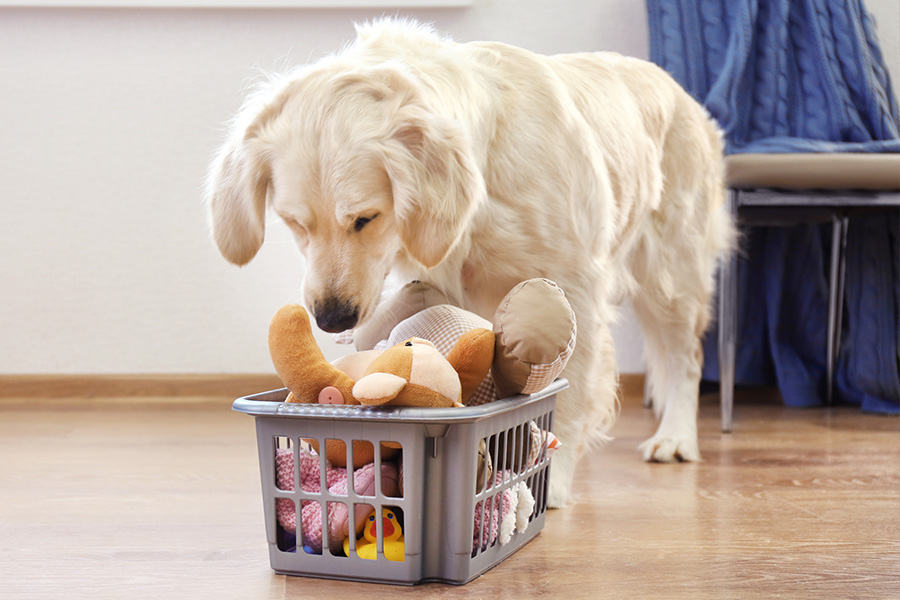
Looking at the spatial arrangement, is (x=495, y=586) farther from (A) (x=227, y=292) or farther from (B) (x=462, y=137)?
(A) (x=227, y=292)

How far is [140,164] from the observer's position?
2.56 metres

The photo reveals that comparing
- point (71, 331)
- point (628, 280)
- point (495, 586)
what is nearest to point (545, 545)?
point (495, 586)

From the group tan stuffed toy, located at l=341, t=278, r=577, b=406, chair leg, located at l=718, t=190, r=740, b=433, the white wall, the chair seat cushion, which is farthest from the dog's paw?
the white wall

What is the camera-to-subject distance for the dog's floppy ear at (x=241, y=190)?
125 cm

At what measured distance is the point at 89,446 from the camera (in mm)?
1913

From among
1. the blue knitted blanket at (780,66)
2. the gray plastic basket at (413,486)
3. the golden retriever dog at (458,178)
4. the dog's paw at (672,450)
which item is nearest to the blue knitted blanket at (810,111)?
the blue knitted blanket at (780,66)

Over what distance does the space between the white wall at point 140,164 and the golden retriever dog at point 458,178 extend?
1.10m

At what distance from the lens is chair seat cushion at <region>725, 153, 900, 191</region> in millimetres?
2072

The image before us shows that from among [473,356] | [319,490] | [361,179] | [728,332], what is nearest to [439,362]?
[473,356]

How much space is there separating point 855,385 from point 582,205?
5.23 feet

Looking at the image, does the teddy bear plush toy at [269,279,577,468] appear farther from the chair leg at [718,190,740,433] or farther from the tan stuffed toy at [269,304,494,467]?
the chair leg at [718,190,740,433]

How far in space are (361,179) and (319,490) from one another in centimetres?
43

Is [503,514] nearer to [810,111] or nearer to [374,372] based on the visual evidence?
[374,372]

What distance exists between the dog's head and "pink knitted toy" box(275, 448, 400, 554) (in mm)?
214
